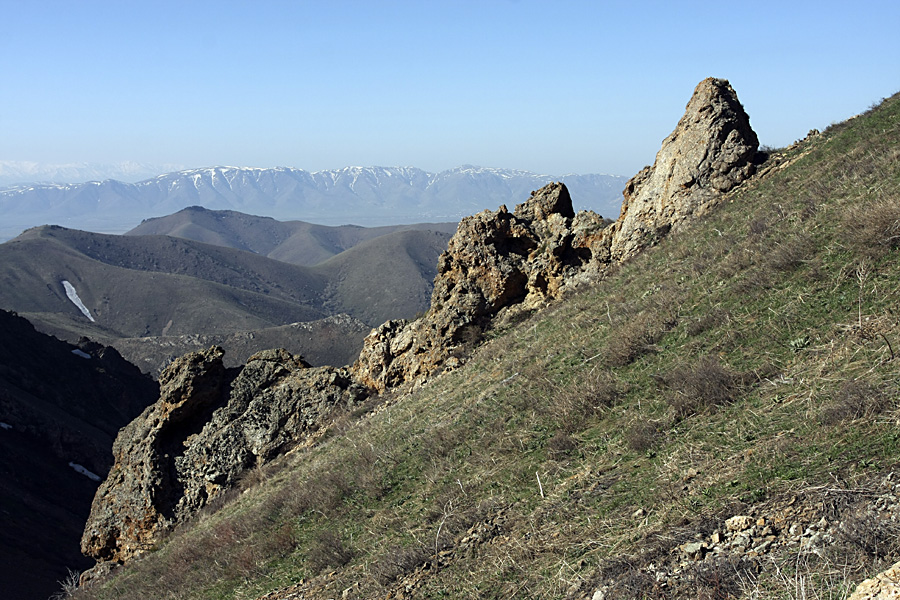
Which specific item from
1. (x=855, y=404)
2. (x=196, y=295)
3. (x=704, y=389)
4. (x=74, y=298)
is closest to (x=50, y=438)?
(x=704, y=389)

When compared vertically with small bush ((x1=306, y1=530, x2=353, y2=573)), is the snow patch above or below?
below

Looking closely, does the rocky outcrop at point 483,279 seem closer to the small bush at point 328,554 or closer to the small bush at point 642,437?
the small bush at point 328,554

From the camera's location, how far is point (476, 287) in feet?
54.9

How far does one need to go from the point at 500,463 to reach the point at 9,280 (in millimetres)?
154481

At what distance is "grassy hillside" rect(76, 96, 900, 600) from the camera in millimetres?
4602

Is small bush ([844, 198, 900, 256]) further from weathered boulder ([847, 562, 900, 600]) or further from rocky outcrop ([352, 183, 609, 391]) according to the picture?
rocky outcrop ([352, 183, 609, 391])

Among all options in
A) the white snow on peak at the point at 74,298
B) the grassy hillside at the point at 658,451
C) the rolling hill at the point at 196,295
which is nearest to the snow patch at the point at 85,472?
the grassy hillside at the point at 658,451

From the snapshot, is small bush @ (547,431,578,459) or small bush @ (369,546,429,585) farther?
small bush @ (547,431,578,459)

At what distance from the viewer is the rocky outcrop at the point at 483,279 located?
1619cm

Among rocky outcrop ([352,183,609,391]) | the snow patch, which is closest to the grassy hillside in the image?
rocky outcrop ([352,183,609,391])

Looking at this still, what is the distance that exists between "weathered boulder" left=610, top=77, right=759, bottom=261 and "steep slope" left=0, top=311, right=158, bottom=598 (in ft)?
81.9

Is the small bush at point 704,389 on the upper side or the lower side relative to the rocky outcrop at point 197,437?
upper

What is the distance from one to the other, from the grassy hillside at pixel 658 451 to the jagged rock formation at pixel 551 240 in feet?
5.52

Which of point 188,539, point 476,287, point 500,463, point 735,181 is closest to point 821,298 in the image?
point 500,463
